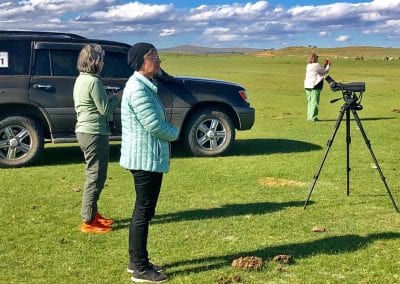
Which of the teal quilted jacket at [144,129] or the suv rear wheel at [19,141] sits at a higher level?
the teal quilted jacket at [144,129]

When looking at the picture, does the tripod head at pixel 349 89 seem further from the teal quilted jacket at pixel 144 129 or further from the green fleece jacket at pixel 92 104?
the teal quilted jacket at pixel 144 129

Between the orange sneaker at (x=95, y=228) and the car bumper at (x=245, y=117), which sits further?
the car bumper at (x=245, y=117)

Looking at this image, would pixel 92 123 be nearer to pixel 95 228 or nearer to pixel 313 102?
pixel 95 228

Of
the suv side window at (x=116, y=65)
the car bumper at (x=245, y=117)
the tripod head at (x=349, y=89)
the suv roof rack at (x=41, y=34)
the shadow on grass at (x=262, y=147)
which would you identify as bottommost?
the shadow on grass at (x=262, y=147)

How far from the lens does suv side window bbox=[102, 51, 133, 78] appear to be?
32.3 ft

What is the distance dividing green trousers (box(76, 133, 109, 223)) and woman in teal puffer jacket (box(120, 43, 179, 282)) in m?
A: 1.39

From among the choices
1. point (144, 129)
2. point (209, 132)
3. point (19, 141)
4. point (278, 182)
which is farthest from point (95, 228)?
point (209, 132)

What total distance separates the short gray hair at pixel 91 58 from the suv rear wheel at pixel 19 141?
3.93 metres

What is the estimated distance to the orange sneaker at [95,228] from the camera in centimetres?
605

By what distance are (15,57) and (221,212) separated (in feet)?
15.2

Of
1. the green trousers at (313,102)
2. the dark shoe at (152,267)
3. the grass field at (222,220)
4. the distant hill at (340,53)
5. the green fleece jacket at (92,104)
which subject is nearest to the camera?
the dark shoe at (152,267)

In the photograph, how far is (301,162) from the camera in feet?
32.5

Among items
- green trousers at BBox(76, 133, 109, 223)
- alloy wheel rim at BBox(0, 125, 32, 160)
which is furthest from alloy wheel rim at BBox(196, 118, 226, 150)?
green trousers at BBox(76, 133, 109, 223)

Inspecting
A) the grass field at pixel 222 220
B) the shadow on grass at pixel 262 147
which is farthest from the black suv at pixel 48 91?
the shadow on grass at pixel 262 147
